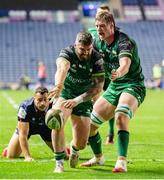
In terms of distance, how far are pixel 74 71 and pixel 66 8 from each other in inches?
1674

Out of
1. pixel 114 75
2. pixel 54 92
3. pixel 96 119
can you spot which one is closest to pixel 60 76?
pixel 54 92

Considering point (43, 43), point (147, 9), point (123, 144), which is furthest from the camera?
point (147, 9)

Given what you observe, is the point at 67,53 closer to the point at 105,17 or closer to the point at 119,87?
the point at 105,17

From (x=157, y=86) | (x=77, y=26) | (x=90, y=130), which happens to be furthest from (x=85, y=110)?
(x=77, y=26)

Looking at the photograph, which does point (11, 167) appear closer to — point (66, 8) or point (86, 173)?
point (86, 173)

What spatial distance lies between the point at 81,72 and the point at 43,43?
42.8 meters

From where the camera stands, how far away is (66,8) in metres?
51.7

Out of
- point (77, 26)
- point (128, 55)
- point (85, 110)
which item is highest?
point (77, 26)

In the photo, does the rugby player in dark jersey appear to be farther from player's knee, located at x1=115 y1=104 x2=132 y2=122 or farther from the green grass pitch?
player's knee, located at x1=115 y1=104 x2=132 y2=122

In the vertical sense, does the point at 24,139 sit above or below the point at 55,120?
below

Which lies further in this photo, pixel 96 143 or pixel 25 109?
pixel 25 109

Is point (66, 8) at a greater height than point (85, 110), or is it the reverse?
point (66, 8)

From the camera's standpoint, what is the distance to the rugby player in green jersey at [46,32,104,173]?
910cm

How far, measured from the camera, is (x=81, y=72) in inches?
376
